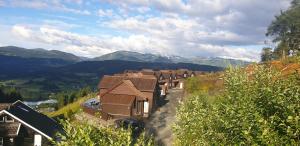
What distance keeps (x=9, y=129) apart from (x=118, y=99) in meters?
31.4

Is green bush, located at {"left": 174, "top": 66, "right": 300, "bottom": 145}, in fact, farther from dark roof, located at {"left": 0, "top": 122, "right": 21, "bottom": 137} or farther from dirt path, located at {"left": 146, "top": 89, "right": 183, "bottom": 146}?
dark roof, located at {"left": 0, "top": 122, "right": 21, "bottom": 137}

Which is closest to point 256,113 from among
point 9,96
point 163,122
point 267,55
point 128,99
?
point 163,122

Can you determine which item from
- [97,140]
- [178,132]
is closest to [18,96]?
[178,132]

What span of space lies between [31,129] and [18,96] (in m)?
88.0

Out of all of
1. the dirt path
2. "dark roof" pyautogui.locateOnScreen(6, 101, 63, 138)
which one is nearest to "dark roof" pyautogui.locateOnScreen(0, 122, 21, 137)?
"dark roof" pyautogui.locateOnScreen(6, 101, 63, 138)

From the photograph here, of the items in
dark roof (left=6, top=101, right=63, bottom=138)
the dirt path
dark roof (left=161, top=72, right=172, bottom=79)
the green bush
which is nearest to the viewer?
the green bush

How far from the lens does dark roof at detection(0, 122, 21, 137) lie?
52.3 m

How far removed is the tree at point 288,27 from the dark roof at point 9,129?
6540cm

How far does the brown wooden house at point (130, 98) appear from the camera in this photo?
262 feet

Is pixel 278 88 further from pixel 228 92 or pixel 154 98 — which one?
pixel 154 98

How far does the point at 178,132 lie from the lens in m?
29.8

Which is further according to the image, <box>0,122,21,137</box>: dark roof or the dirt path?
the dirt path

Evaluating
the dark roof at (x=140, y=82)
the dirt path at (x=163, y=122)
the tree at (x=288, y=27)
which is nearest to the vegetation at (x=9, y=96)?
the dark roof at (x=140, y=82)

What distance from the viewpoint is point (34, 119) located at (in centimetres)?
5844
